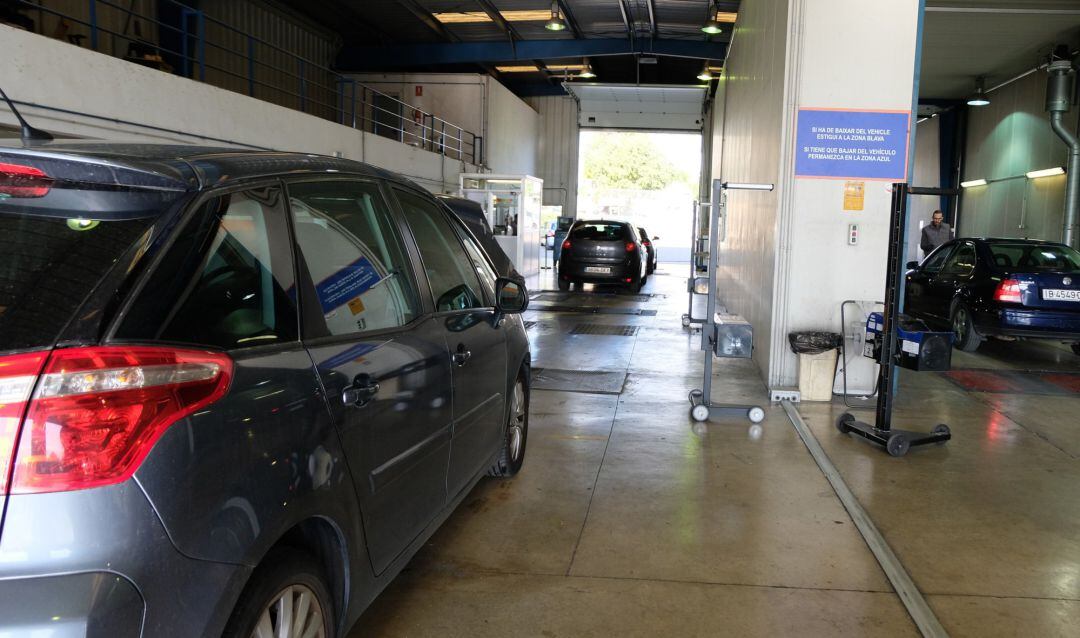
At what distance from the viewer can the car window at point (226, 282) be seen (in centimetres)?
169

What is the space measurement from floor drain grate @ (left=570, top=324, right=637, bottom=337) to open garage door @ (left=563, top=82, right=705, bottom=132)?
1060 cm

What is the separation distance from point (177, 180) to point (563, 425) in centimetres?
433

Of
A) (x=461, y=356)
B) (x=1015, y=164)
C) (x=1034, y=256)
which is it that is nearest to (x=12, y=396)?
(x=461, y=356)

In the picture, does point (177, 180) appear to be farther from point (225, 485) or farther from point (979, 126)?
point (979, 126)

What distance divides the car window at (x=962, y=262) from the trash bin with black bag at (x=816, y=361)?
12.7 feet

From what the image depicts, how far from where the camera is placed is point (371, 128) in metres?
21.0

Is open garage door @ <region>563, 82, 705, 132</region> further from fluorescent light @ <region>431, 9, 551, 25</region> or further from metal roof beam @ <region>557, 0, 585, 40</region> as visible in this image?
fluorescent light @ <region>431, 9, 551, 25</region>

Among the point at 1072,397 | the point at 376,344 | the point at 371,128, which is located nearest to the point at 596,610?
the point at 376,344

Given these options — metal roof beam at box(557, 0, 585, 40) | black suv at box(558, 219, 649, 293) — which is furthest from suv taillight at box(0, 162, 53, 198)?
metal roof beam at box(557, 0, 585, 40)

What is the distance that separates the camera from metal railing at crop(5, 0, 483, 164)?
988 centimetres

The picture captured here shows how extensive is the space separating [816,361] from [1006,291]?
355 centimetres

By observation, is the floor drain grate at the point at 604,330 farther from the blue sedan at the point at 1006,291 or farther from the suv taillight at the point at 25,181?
the suv taillight at the point at 25,181

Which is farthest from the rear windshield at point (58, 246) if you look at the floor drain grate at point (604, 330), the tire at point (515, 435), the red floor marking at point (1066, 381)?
the floor drain grate at point (604, 330)

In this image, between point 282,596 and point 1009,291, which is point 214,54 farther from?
point 282,596
